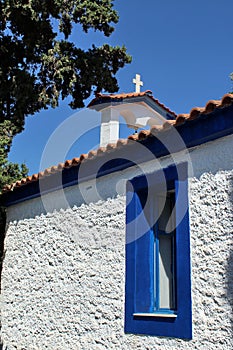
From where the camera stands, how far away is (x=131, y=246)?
577cm

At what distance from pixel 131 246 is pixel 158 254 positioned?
35 cm

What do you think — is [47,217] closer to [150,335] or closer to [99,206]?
[99,206]

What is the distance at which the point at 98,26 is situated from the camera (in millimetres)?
11312

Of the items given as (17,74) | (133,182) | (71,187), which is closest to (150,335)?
(133,182)

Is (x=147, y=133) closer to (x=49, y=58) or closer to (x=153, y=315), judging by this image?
(x=153, y=315)

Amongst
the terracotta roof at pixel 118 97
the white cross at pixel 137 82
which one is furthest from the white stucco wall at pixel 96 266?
the white cross at pixel 137 82

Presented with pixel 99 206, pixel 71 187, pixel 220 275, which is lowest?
pixel 220 275

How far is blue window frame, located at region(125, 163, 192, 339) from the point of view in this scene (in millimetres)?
5094

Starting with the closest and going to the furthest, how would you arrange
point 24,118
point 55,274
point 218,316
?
point 218,316 → point 55,274 → point 24,118

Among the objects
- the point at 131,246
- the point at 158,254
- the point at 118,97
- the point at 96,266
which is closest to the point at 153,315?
the point at 158,254

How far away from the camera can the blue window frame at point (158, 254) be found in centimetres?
509

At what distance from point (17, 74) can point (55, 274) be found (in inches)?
222

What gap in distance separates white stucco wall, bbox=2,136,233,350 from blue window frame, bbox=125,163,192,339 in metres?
0.11

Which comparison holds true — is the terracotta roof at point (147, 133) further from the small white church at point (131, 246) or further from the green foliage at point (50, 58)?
the green foliage at point (50, 58)
